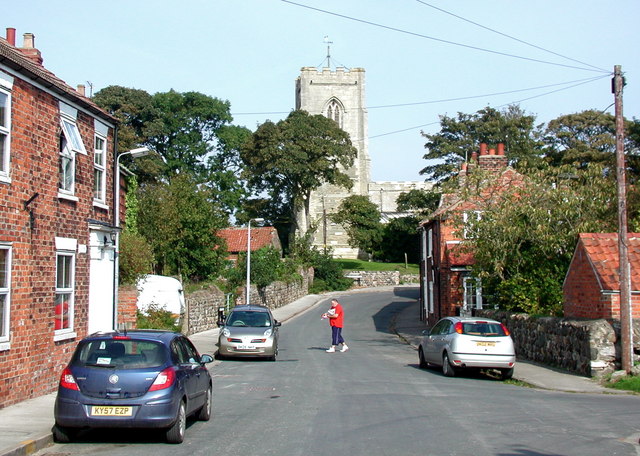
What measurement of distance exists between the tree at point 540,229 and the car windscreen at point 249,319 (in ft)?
25.5

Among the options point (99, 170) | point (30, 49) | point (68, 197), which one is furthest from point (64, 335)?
point (30, 49)

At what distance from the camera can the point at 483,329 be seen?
18422 millimetres

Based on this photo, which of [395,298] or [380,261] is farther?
[380,261]

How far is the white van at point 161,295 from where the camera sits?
25.9m

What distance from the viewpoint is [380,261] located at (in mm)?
82312

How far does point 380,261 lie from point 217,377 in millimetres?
64976

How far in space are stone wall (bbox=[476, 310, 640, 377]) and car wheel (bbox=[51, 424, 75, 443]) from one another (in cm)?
1276

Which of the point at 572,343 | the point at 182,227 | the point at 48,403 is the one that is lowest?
the point at 48,403

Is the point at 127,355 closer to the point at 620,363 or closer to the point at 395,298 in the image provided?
the point at 620,363

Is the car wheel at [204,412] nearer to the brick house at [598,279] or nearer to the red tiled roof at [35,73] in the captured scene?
the red tiled roof at [35,73]

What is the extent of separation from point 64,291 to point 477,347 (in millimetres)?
9711

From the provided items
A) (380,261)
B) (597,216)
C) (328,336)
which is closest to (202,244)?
(328,336)

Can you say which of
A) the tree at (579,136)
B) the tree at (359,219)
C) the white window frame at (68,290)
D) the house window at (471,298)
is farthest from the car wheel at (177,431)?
the tree at (359,219)

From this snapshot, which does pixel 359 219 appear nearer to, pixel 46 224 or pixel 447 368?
pixel 447 368
